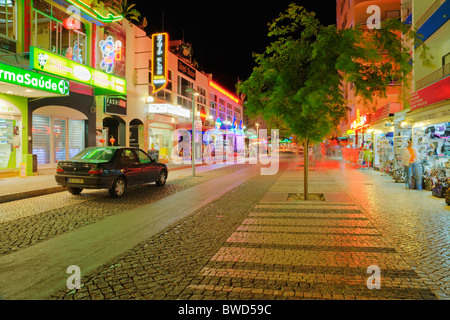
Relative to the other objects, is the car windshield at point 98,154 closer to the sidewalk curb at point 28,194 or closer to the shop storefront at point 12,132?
the sidewalk curb at point 28,194

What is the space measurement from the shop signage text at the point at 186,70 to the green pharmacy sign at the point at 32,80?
19.3 meters

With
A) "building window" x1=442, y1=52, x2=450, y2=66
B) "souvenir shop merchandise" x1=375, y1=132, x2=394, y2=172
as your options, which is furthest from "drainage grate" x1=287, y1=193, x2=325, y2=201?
"building window" x1=442, y1=52, x2=450, y2=66

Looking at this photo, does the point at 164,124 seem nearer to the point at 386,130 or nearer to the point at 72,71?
the point at 72,71

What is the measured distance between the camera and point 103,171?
32.1ft

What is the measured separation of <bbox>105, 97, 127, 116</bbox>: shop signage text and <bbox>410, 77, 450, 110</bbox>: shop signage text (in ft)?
56.9

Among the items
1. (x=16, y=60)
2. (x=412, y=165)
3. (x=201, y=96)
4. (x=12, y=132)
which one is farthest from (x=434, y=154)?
(x=201, y=96)

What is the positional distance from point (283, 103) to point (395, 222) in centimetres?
395

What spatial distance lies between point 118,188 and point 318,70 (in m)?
7.03

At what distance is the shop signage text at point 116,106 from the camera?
2102 cm

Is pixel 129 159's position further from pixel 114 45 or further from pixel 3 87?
pixel 114 45

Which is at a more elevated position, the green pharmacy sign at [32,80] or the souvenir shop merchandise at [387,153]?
the green pharmacy sign at [32,80]

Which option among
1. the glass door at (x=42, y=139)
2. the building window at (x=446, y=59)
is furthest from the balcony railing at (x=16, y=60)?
the building window at (x=446, y=59)
